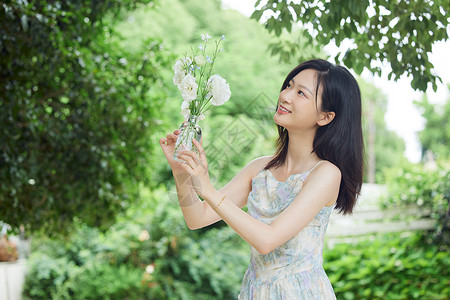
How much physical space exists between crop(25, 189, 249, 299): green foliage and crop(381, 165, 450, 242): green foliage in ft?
6.17

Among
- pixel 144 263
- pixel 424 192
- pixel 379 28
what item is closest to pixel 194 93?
pixel 379 28

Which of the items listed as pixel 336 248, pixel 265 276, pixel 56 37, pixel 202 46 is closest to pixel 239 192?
pixel 265 276

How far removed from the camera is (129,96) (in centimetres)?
359

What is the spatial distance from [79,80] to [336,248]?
326 cm

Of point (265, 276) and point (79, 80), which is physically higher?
point (79, 80)

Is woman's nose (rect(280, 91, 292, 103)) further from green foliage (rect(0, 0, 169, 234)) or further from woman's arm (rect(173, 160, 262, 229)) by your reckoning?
green foliage (rect(0, 0, 169, 234))

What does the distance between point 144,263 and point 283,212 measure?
4.90 meters

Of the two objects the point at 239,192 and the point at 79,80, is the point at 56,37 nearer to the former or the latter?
the point at 79,80

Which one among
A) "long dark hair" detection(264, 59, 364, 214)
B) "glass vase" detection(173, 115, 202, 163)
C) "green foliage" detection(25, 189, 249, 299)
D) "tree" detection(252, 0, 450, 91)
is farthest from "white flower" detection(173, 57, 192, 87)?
"green foliage" detection(25, 189, 249, 299)

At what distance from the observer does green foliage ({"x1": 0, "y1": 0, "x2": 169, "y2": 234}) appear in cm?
285

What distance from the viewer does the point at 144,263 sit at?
19.8 ft

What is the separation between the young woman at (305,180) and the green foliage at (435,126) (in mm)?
26097

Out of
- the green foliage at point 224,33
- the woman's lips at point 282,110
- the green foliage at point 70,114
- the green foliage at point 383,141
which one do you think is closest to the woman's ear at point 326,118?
the woman's lips at point 282,110

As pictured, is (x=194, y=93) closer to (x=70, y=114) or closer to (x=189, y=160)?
(x=189, y=160)
